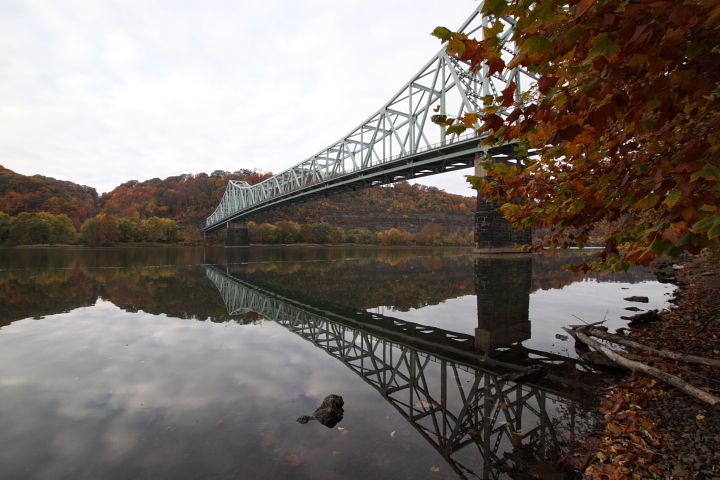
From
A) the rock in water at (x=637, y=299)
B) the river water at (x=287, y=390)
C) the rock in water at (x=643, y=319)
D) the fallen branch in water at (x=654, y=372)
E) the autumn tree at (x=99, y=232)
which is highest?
the autumn tree at (x=99, y=232)

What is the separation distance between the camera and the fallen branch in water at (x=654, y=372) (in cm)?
396

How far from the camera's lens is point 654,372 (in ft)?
16.4

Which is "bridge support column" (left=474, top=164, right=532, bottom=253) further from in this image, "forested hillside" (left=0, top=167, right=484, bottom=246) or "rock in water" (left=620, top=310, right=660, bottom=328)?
"forested hillside" (left=0, top=167, right=484, bottom=246)

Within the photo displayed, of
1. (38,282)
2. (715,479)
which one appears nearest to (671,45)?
(715,479)

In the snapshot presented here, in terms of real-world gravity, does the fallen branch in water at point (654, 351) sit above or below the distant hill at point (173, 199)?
below

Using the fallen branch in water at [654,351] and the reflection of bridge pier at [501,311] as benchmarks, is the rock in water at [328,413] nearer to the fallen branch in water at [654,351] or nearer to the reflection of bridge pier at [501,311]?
the reflection of bridge pier at [501,311]

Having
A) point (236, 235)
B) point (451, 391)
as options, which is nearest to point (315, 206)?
point (236, 235)

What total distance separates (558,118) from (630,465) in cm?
325

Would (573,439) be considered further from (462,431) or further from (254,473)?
(254,473)

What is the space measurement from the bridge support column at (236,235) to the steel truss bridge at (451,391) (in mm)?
88363

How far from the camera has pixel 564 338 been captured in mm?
8148

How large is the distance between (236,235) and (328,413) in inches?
3729

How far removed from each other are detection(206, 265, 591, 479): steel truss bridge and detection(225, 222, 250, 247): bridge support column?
3479 inches

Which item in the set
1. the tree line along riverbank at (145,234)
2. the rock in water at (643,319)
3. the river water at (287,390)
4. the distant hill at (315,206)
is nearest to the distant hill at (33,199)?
the distant hill at (315,206)
